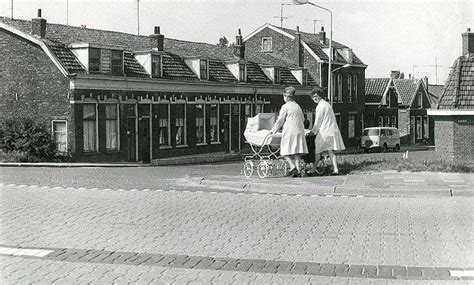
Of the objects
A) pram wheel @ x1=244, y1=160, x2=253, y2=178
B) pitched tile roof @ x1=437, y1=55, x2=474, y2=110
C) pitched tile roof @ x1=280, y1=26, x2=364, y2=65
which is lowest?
pram wheel @ x1=244, y1=160, x2=253, y2=178

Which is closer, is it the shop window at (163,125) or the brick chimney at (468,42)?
the brick chimney at (468,42)

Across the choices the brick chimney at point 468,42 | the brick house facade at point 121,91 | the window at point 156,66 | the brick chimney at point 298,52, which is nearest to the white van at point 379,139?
the brick chimney at point 298,52

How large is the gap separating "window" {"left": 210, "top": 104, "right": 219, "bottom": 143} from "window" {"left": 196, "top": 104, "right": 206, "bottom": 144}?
101 centimetres

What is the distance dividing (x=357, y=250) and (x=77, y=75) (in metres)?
23.2

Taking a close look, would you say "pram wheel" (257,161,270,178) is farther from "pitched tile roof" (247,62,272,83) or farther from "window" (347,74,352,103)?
"window" (347,74,352,103)

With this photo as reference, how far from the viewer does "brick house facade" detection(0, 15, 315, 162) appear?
2991 cm

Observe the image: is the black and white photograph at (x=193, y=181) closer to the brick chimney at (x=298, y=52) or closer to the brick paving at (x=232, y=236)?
the brick paving at (x=232, y=236)

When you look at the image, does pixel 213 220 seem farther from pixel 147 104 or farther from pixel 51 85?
pixel 147 104

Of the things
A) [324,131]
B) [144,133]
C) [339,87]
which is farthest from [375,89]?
[324,131]

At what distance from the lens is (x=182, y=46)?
134 feet

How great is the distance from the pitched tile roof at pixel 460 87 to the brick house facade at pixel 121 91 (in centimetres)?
1513

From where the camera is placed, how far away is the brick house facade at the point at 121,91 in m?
29.9

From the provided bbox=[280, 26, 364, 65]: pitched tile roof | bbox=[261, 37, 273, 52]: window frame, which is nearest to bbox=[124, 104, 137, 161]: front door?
bbox=[261, 37, 273, 52]: window frame

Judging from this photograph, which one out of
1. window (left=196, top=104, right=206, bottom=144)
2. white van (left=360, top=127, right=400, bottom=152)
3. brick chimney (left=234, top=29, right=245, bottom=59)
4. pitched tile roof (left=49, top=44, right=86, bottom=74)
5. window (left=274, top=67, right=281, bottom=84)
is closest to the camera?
pitched tile roof (left=49, top=44, right=86, bottom=74)
